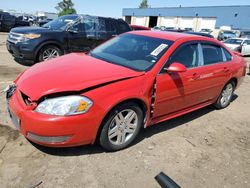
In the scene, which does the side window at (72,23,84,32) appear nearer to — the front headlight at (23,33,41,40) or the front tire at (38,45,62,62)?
the front tire at (38,45,62,62)

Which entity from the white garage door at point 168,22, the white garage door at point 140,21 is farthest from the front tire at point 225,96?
the white garage door at point 140,21

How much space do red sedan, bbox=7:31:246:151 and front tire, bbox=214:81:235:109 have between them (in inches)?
22.7

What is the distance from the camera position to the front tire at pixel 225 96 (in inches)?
222

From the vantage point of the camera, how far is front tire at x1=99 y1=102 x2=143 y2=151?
3.35 meters

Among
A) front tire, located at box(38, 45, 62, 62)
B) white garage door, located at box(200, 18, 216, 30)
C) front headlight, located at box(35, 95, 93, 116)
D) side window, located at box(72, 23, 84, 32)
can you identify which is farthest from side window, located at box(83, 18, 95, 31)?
white garage door, located at box(200, 18, 216, 30)

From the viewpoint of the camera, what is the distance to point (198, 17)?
57.1 meters

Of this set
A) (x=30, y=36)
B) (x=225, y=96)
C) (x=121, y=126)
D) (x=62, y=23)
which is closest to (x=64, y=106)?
(x=121, y=126)

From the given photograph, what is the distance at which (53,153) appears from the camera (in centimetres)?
343

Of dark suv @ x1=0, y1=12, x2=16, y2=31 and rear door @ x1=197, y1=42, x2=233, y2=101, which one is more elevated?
rear door @ x1=197, y1=42, x2=233, y2=101

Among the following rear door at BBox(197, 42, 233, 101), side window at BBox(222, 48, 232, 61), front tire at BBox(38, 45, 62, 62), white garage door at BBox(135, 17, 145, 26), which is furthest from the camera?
white garage door at BBox(135, 17, 145, 26)

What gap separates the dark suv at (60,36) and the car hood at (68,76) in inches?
179

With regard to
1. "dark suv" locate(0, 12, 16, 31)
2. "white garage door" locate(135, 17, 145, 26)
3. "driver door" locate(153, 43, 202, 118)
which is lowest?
"white garage door" locate(135, 17, 145, 26)

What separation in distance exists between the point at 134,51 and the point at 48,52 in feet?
16.6

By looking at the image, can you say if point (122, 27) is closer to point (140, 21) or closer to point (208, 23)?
point (208, 23)
